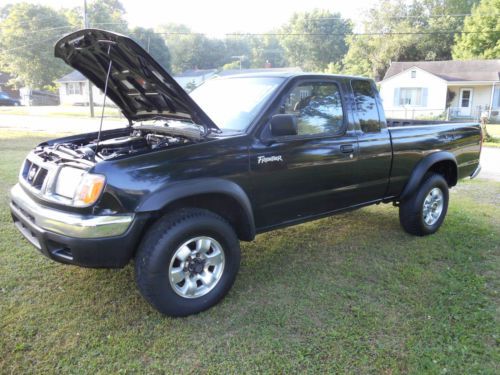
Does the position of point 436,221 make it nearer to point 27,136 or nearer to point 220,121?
point 220,121

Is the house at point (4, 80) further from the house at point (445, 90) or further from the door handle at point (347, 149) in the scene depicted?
the door handle at point (347, 149)

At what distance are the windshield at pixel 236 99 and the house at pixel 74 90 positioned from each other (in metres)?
48.6

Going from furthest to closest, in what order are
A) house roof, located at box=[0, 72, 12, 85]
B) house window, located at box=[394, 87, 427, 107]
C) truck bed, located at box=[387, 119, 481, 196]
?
house roof, located at box=[0, 72, 12, 85] < house window, located at box=[394, 87, 427, 107] < truck bed, located at box=[387, 119, 481, 196]

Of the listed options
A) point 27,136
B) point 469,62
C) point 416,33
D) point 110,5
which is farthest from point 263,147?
point 110,5

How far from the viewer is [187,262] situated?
329 centimetres

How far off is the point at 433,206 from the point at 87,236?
4252mm

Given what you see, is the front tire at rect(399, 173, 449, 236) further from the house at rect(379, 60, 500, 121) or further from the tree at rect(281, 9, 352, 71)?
the tree at rect(281, 9, 352, 71)

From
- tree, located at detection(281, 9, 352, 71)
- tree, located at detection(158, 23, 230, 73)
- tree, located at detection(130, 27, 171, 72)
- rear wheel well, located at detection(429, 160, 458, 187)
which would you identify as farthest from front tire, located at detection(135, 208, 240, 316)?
tree, located at detection(158, 23, 230, 73)

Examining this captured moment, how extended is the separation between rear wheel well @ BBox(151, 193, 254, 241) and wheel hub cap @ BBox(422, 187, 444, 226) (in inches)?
104

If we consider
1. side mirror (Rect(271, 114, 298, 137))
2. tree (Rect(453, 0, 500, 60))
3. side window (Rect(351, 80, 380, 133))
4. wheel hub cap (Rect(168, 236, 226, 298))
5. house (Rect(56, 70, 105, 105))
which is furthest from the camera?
house (Rect(56, 70, 105, 105))

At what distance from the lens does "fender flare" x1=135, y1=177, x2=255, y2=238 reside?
3.00 metres

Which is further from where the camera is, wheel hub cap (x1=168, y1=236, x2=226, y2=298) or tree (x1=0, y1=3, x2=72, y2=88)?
tree (x1=0, y1=3, x2=72, y2=88)

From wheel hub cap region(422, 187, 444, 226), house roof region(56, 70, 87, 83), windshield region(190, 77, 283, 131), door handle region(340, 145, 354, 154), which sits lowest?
wheel hub cap region(422, 187, 444, 226)

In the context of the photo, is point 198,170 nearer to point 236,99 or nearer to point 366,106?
point 236,99
